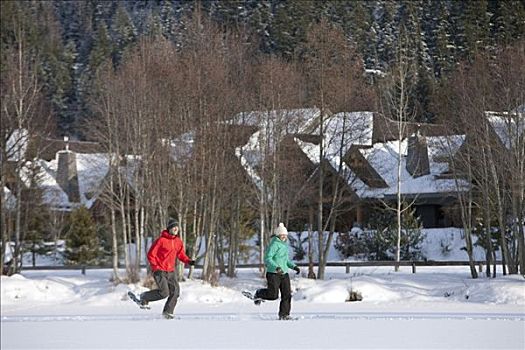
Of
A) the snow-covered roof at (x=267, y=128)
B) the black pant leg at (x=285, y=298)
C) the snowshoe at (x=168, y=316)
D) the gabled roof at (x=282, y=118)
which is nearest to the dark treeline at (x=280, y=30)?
the gabled roof at (x=282, y=118)

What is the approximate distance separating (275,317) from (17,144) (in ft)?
55.5

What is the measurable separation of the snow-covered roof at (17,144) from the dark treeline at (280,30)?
5293 mm

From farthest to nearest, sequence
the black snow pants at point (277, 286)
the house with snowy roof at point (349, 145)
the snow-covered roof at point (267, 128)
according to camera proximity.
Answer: the house with snowy roof at point (349, 145), the snow-covered roof at point (267, 128), the black snow pants at point (277, 286)

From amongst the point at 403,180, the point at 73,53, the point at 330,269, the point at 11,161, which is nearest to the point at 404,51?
the point at 403,180

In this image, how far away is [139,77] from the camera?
1081 inches

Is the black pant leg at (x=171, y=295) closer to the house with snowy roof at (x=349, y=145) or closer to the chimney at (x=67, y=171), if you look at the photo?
the house with snowy roof at (x=349, y=145)

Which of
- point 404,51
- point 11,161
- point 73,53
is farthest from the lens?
point 73,53

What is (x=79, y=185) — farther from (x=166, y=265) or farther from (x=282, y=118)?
(x=166, y=265)

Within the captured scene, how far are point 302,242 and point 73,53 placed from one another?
63836 mm

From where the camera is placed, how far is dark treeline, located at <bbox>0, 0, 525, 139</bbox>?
34062 mm

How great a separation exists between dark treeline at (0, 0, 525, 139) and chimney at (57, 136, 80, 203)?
382 cm

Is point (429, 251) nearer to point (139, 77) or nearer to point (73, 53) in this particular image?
point (139, 77)

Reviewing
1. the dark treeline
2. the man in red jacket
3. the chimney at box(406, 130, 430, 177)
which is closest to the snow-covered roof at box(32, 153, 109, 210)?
the dark treeline

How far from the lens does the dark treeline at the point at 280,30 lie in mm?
34062
